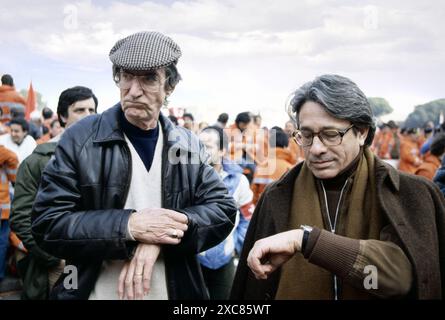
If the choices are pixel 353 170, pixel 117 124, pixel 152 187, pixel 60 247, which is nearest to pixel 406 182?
pixel 353 170

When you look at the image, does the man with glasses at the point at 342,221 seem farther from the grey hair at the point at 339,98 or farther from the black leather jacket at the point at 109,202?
the black leather jacket at the point at 109,202

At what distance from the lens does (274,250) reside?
1.71 m

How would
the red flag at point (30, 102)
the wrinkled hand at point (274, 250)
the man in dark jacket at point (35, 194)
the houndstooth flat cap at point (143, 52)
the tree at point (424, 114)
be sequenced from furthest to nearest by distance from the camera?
the tree at point (424, 114)
the red flag at point (30, 102)
the man in dark jacket at point (35, 194)
the houndstooth flat cap at point (143, 52)
the wrinkled hand at point (274, 250)

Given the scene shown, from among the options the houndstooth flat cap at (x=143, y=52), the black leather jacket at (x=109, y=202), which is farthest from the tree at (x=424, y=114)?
the houndstooth flat cap at (x=143, y=52)

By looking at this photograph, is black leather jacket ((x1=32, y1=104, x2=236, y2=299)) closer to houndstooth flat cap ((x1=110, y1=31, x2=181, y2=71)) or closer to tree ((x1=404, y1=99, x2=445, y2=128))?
houndstooth flat cap ((x1=110, y1=31, x2=181, y2=71))

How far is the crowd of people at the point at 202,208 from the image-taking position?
1.73m

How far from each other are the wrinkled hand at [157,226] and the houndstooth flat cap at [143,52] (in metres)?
0.58

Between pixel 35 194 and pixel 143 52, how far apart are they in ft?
5.88

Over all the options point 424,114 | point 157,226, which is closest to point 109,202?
point 157,226

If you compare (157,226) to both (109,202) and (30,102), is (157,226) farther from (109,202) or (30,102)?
(30,102)

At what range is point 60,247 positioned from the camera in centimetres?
172
